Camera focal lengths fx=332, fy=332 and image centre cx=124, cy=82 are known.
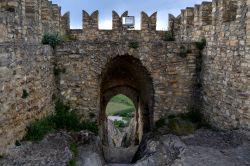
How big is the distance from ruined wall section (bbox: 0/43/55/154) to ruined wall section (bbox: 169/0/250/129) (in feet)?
13.5

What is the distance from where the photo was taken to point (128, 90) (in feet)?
44.0

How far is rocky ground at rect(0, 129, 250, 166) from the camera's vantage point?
602cm

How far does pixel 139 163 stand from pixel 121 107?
27.5 meters

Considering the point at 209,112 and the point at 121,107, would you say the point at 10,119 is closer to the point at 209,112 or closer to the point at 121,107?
the point at 209,112

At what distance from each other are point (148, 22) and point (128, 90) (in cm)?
290

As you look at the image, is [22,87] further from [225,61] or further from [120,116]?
[120,116]

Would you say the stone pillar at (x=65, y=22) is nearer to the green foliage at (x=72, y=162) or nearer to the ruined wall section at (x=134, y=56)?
the ruined wall section at (x=134, y=56)

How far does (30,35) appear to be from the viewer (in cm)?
746

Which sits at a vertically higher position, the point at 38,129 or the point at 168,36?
the point at 168,36

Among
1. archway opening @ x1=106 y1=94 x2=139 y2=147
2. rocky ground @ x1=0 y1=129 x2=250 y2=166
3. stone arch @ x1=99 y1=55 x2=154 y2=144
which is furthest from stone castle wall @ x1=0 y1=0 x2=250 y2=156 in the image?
archway opening @ x1=106 y1=94 x2=139 y2=147

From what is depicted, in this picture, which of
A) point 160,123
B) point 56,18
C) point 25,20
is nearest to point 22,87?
point 25,20

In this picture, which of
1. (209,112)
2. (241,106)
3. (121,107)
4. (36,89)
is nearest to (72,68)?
(36,89)

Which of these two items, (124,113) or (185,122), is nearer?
(185,122)

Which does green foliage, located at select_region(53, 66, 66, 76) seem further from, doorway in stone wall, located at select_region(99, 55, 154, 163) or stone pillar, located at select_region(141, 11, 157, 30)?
stone pillar, located at select_region(141, 11, 157, 30)
